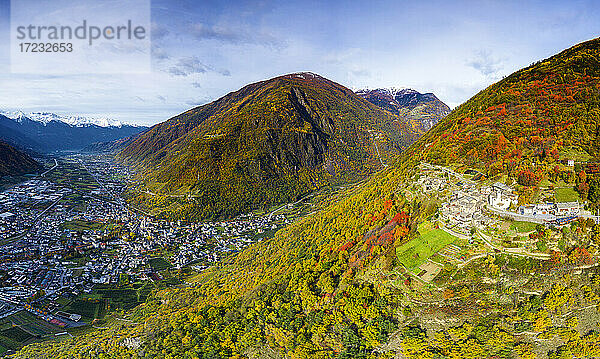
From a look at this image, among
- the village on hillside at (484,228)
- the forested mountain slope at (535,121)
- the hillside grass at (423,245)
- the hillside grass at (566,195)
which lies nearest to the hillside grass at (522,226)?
the village on hillside at (484,228)

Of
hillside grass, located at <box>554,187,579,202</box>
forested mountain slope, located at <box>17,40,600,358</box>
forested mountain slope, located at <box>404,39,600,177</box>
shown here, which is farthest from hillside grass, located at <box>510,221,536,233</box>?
forested mountain slope, located at <box>404,39,600,177</box>

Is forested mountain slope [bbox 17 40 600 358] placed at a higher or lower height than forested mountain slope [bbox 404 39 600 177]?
lower

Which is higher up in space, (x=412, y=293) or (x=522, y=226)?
(x=522, y=226)

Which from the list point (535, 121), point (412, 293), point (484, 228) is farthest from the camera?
point (535, 121)

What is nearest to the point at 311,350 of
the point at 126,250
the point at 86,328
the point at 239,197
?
the point at 86,328

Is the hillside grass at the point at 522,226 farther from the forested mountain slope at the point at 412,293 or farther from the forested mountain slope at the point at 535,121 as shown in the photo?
the forested mountain slope at the point at 535,121

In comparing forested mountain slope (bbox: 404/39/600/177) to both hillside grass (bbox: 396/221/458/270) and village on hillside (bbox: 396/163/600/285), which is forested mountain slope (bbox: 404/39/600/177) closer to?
village on hillside (bbox: 396/163/600/285)

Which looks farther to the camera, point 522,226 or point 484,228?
point 484,228

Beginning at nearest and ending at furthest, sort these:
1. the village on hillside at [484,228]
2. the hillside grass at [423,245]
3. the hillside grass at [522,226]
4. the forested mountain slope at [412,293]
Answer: the forested mountain slope at [412,293], the village on hillside at [484,228], the hillside grass at [522,226], the hillside grass at [423,245]

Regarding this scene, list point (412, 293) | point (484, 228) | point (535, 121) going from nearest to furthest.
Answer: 1. point (484, 228)
2. point (412, 293)
3. point (535, 121)

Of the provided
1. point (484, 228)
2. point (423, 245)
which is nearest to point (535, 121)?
point (484, 228)

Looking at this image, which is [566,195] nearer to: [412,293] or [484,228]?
[484,228]
